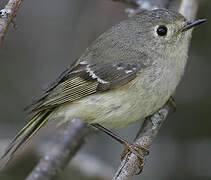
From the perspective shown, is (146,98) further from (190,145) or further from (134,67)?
(190,145)

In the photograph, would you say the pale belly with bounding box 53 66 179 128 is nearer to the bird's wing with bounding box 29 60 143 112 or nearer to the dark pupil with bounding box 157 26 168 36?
the bird's wing with bounding box 29 60 143 112

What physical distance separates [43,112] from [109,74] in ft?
1.74

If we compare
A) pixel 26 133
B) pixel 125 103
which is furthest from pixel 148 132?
pixel 26 133

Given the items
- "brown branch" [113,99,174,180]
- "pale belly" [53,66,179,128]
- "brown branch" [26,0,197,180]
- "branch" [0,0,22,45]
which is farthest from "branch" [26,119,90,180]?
"branch" [0,0,22,45]

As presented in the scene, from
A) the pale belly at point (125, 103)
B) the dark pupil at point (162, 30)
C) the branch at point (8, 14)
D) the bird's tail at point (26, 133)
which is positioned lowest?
the bird's tail at point (26, 133)

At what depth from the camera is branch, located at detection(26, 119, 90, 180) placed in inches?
123

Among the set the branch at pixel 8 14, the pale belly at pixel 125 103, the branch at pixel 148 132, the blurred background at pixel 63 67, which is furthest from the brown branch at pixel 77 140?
the branch at pixel 8 14

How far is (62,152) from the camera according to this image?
10.8 ft

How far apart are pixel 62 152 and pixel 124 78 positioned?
85 centimetres

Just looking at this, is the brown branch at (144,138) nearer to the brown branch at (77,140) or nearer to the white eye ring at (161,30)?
the brown branch at (77,140)

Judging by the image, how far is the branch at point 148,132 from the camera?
235 cm

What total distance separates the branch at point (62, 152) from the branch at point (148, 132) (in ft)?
2.29

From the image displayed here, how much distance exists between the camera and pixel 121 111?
282 centimetres

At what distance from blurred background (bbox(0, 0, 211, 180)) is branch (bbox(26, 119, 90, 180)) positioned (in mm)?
274
